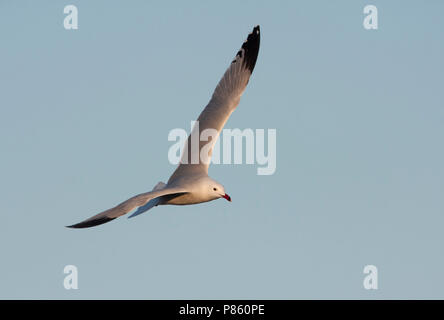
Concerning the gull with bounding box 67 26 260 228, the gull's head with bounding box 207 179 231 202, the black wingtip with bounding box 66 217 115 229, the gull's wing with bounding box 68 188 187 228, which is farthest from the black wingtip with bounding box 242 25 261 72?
the black wingtip with bounding box 66 217 115 229

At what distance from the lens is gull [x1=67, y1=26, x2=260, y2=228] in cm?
1352

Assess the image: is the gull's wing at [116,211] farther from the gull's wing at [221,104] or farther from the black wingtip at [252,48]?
the black wingtip at [252,48]

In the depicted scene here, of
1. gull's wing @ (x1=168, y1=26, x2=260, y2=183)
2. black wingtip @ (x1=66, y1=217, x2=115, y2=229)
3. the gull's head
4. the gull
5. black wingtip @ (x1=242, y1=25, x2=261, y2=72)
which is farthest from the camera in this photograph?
black wingtip @ (x1=242, y1=25, x2=261, y2=72)

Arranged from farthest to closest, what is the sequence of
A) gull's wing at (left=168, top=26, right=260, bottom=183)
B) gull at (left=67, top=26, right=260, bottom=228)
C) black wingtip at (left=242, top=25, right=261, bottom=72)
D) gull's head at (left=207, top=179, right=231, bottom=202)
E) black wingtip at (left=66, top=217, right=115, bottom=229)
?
black wingtip at (left=242, top=25, right=261, bottom=72)
gull's wing at (left=168, top=26, right=260, bottom=183)
gull's head at (left=207, top=179, right=231, bottom=202)
gull at (left=67, top=26, right=260, bottom=228)
black wingtip at (left=66, top=217, right=115, bottom=229)

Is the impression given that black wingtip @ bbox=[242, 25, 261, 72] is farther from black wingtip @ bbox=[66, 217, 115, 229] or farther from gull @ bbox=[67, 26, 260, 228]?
black wingtip @ bbox=[66, 217, 115, 229]

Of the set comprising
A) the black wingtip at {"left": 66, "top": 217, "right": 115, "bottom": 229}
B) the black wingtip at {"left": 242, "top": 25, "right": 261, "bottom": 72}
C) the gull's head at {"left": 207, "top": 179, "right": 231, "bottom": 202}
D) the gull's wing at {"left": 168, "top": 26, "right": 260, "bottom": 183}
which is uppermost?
the black wingtip at {"left": 242, "top": 25, "right": 261, "bottom": 72}

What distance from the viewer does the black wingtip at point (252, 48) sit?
18.1 metres

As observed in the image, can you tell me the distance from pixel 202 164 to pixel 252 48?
3339mm

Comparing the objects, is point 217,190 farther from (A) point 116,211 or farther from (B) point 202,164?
(A) point 116,211

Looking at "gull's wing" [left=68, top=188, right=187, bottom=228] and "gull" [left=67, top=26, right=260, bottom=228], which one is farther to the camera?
"gull" [left=67, top=26, right=260, bottom=228]
